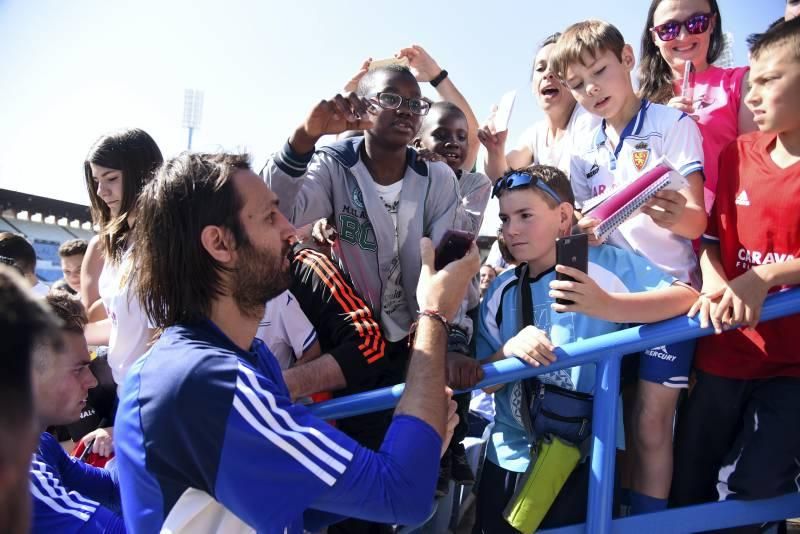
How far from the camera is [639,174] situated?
221 centimetres

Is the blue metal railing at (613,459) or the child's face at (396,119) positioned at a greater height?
the child's face at (396,119)

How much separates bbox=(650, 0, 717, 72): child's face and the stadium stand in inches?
459

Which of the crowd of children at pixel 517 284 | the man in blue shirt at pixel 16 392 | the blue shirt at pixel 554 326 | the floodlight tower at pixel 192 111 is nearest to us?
the man in blue shirt at pixel 16 392

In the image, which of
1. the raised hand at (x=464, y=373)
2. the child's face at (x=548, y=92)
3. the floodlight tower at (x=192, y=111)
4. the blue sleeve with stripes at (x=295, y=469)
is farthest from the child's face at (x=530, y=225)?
the floodlight tower at (x=192, y=111)

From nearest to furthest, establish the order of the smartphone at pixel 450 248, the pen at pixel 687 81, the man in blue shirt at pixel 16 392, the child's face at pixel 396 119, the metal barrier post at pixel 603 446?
the man in blue shirt at pixel 16 392 < the metal barrier post at pixel 603 446 < the smartphone at pixel 450 248 < the child's face at pixel 396 119 < the pen at pixel 687 81

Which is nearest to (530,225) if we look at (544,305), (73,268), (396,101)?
(544,305)

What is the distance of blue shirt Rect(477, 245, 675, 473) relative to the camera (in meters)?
2.22

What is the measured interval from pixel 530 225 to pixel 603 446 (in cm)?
89

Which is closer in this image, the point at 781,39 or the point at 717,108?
the point at 781,39

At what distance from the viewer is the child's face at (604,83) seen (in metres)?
2.69

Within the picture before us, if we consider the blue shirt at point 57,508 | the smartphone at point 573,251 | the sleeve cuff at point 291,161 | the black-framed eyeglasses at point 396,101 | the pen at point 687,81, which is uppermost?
the pen at point 687,81

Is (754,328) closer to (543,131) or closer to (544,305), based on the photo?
(544,305)

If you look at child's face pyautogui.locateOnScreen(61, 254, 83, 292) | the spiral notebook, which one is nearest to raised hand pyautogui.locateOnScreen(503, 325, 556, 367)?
the spiral notebook

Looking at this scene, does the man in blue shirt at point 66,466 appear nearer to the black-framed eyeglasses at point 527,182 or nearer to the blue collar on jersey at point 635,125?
the black-framed eyeglasses at point 527,182
